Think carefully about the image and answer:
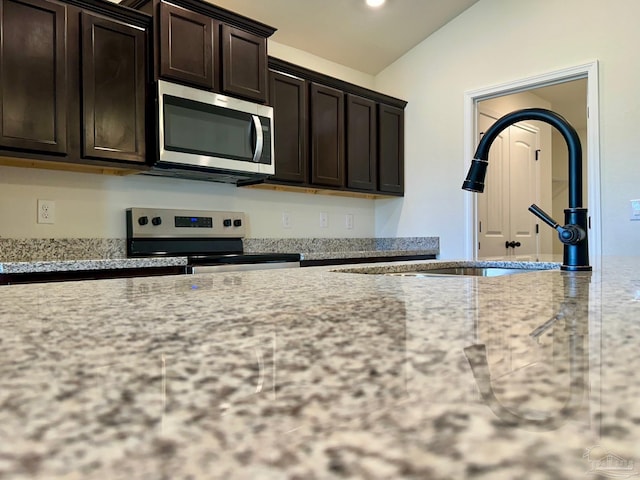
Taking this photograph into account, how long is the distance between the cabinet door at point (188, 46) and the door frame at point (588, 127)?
2013 millimetres

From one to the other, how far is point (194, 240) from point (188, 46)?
1.10m

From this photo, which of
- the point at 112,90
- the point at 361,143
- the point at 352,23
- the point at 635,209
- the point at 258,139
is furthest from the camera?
the point at 361,143

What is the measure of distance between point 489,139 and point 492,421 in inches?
43.4

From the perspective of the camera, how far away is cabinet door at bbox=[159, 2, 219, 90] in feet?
8.54

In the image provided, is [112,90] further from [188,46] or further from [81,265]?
[81,265]

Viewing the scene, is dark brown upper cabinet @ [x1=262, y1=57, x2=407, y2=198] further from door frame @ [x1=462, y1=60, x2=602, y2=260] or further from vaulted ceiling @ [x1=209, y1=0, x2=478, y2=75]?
door frame @ [x1=462, y1=60, x2=602, y2=260]

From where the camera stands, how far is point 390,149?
13.5 feet

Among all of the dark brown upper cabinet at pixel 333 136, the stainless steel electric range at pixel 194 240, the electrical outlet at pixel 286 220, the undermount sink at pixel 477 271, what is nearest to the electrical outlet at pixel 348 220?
the dark brown upper cabinet at pixel 333 136

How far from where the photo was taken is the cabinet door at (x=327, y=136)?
353cm

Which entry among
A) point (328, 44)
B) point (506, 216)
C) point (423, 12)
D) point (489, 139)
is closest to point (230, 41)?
point (328, 44)

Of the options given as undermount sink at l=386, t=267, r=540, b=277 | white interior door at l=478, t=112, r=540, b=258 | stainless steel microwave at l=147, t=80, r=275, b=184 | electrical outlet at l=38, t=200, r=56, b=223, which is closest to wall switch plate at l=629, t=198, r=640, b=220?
white interior door at l=478, t=112, r=540, b=258

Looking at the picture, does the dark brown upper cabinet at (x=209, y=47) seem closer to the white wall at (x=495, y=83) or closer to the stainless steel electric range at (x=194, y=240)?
the stainless steel electric range at (x=194, y=240)

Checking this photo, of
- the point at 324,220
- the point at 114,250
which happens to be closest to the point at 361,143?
the point at 324,220

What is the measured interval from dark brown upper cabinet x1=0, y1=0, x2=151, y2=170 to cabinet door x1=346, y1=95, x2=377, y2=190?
1640 mm
